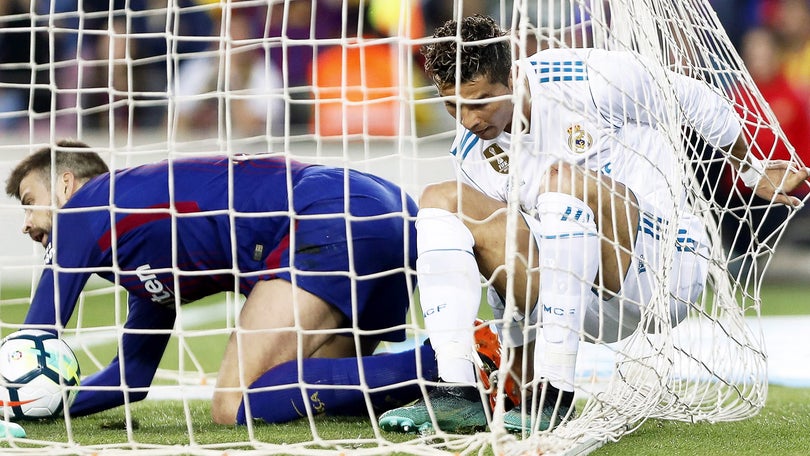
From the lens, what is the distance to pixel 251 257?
149 inches

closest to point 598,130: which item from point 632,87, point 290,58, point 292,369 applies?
point 632,87

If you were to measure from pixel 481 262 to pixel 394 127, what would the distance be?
13.6 ft

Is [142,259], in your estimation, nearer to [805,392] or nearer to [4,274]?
[805,392]

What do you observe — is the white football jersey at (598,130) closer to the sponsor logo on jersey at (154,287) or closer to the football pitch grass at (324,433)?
the football pitch grass at (324,433)

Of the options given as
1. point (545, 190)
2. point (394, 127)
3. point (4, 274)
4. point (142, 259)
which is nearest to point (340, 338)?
point (142, 259)

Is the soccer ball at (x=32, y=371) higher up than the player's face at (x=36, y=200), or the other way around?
the player's face at (x=36, y=200)

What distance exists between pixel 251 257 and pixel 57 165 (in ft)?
2.61

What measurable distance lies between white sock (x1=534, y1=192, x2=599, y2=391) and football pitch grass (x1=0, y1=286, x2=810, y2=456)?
11.7 inches

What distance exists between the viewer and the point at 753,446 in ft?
10.5

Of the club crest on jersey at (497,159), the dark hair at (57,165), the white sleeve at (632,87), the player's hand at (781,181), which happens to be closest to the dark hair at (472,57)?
the white sleeve at (632,87)

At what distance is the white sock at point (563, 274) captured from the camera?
3.05 m

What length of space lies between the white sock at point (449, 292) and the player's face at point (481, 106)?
11.0 inches

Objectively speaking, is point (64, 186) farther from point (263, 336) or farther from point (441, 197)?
point (441, 197)

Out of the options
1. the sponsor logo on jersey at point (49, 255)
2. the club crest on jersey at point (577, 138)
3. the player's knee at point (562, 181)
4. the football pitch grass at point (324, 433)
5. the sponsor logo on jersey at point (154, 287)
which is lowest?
the football pitch grass at point (324, 433)
